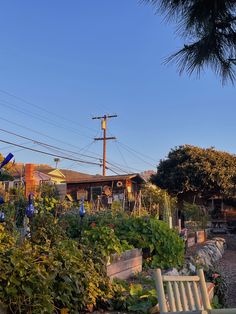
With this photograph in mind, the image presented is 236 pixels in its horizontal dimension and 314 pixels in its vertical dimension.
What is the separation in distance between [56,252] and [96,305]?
636 millimetres

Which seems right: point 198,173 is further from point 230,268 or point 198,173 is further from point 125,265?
point 125,265

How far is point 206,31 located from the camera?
4059mm

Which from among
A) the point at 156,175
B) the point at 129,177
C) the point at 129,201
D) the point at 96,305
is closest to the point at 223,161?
the point at 156,175

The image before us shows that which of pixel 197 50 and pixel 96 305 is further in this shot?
pixel 96 305

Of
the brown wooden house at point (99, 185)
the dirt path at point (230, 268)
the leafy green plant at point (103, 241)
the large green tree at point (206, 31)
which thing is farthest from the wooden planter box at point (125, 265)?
the brown wooden house at point (99, 185)

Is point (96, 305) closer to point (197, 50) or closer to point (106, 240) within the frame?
point (106, 240)

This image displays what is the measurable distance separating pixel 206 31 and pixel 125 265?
3.44 metres

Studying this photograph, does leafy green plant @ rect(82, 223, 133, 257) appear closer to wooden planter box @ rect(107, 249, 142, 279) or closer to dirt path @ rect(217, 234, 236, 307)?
wooden planter box @ rect(107, 249, 142, 279)

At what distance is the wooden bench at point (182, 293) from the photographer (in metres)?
2.36

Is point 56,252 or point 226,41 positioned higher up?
point 226,41

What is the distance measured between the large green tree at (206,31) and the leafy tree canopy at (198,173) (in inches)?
844

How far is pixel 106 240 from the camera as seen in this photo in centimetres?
620

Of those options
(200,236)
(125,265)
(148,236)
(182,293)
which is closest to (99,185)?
(200,236)

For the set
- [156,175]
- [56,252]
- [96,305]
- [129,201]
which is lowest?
[96,305]
